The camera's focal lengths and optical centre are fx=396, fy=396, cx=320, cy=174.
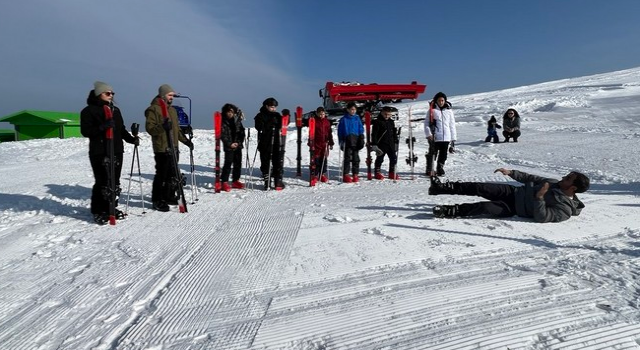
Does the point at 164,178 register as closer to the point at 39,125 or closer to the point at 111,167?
the point at 111,167

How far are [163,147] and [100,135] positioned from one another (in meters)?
0.95

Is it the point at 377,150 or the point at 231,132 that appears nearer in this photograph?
the point at 231,132

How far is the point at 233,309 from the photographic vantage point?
2.75 metres

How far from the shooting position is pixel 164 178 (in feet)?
20.0

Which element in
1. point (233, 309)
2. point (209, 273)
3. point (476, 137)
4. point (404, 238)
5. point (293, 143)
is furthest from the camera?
point (476, 137)

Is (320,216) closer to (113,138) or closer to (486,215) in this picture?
(486,215)

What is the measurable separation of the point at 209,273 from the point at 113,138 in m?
2.92

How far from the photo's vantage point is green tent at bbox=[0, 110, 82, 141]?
80.3 ft

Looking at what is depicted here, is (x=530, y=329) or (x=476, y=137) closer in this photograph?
(x=530, y=329)

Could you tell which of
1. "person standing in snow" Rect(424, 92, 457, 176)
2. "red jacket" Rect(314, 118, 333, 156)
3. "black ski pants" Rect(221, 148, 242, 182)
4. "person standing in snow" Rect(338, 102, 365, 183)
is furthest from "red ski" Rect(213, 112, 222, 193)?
"person standing in snow" Rect(424, 92, 457, 176)

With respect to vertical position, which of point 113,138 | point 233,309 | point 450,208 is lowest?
point 233,309

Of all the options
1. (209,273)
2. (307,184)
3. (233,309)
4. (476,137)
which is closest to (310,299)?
(233,309)

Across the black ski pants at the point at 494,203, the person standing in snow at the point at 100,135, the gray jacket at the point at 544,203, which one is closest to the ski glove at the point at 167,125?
the person standing in snow at the point at 100,135

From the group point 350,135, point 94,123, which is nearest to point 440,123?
point 350,135
